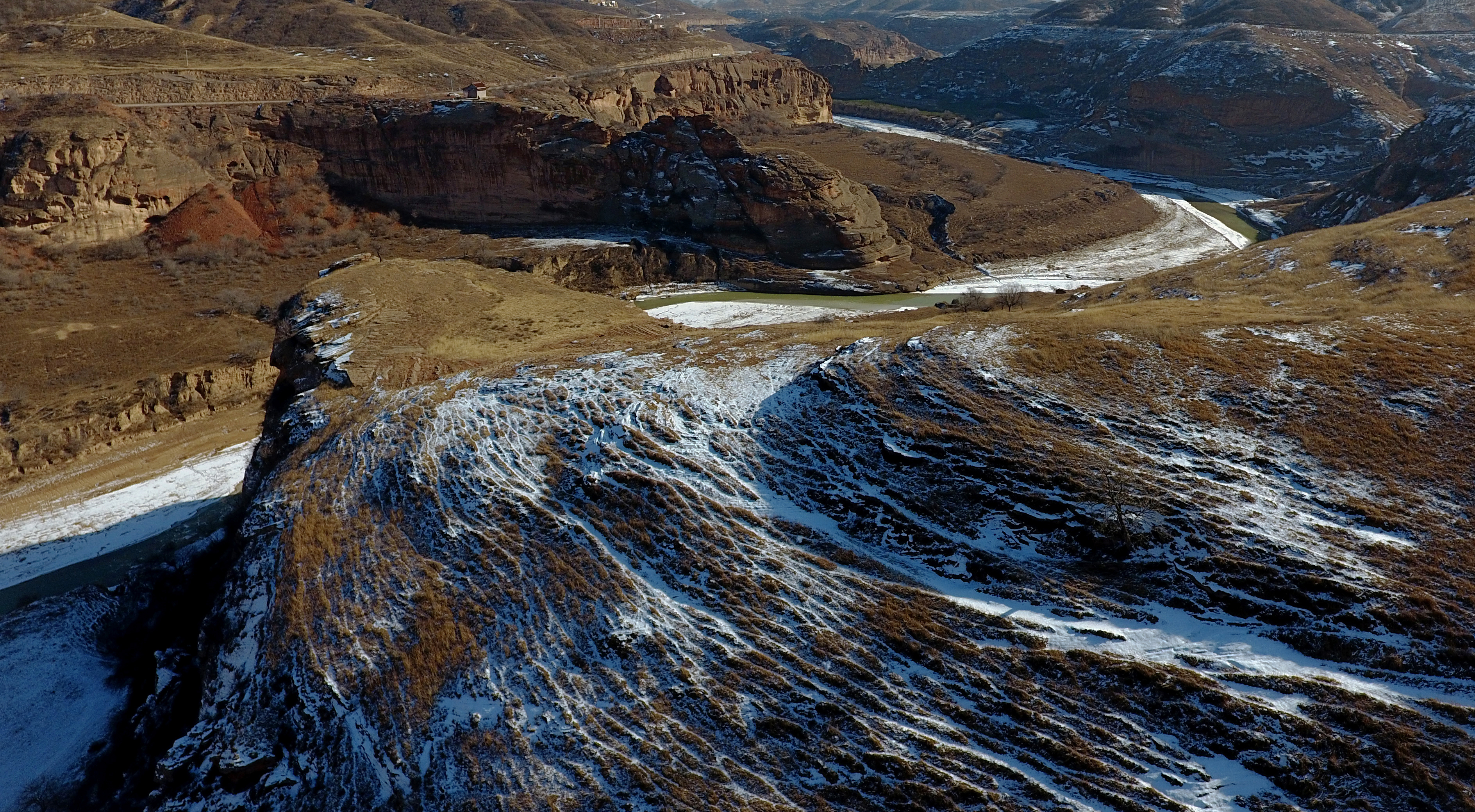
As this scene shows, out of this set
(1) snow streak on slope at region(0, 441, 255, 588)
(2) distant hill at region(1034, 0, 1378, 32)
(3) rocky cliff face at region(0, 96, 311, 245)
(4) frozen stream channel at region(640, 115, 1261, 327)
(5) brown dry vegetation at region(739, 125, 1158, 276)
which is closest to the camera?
(1) snow streak on slope at region(0, 441, 255, 588)

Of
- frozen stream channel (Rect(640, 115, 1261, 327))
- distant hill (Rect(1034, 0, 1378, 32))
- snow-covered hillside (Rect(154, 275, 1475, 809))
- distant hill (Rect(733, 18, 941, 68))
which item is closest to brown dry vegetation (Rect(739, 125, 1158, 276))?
frozen stream channel (Rect(640, 115, 1261, 327))

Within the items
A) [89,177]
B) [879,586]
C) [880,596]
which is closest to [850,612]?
[880,596]

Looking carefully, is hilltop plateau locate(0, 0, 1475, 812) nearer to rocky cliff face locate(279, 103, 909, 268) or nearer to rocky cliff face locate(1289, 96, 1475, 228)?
rocky cliff face locate(279, 103, 909, 268)

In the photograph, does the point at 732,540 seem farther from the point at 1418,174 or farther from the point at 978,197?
the point at 1418,174

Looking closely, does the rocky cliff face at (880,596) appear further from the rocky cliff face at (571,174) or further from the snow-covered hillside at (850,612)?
the rocky cliff face at (571,174)

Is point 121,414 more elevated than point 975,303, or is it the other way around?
point 975,303

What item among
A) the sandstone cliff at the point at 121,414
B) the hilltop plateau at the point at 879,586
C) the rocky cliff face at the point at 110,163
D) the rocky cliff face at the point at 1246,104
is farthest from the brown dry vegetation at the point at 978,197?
the rocky cliff face at the point at 110,163

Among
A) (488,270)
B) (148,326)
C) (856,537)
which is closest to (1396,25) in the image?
(488,270)
